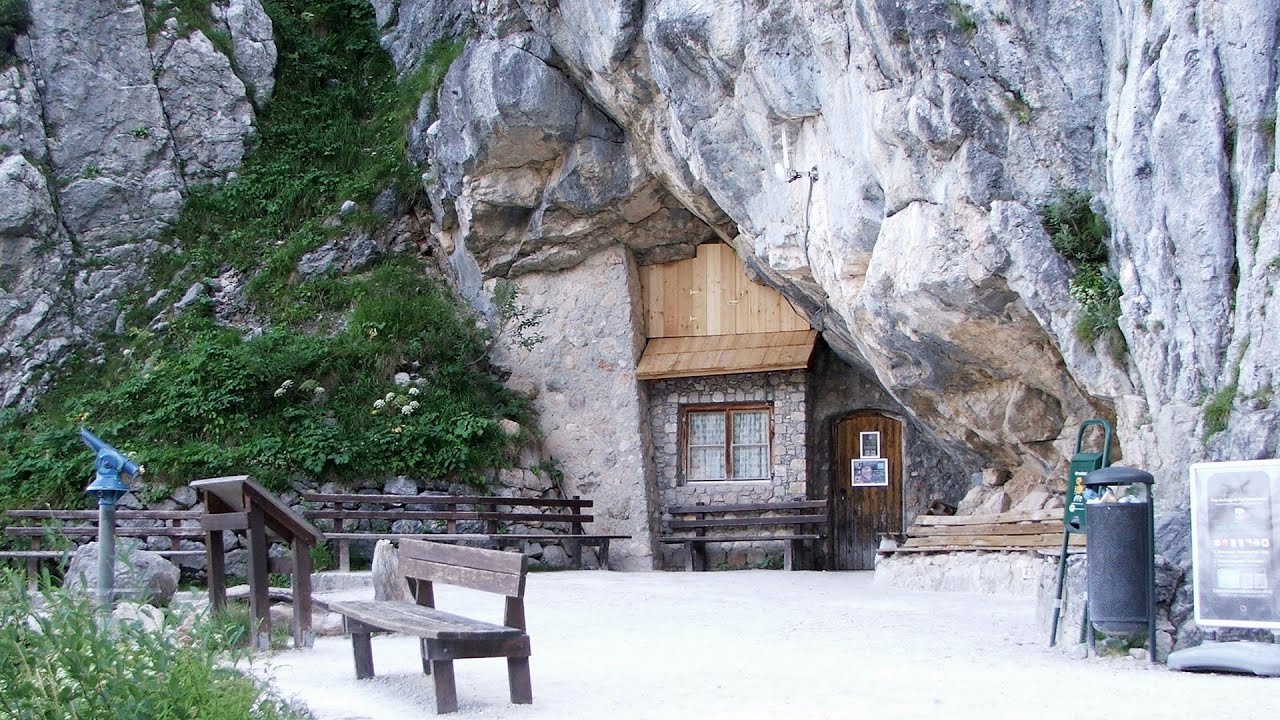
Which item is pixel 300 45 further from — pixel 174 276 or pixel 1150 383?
pixel 1150 383

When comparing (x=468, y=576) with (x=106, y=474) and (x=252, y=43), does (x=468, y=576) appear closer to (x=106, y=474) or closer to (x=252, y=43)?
(x=106, y=474)

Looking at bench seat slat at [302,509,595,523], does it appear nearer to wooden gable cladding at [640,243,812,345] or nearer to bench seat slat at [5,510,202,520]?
bench seat slat at [5,510,202,520]

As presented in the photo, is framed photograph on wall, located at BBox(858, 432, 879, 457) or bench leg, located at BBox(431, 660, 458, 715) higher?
framed photograph on wall, located at BBox(858, 432, 879, 457)

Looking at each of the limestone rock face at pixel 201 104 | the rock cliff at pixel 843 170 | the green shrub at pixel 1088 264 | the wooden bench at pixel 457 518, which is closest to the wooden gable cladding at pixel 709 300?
the rock cliff at pixel 843 170

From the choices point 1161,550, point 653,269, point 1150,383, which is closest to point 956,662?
point 1161,550

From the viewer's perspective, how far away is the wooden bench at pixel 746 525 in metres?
14.7

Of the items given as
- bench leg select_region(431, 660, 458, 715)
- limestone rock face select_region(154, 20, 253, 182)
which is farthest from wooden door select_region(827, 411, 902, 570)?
bench leg select_region(431, 660, 458, 715)

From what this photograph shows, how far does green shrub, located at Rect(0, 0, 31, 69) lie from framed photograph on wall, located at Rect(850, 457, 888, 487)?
1287 cm

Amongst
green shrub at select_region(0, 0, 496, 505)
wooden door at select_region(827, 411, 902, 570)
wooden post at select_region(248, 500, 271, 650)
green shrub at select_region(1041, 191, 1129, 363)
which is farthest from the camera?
wooden door at select_region(827, 411, 902, 570)

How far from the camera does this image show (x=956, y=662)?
6.35 m

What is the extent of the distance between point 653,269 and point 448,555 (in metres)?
11.0

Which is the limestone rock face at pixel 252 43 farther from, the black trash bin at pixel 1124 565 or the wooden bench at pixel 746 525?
the black trash bin at pixel 1124 565

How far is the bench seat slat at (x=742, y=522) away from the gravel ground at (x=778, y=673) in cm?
498

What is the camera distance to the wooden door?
15.5 metres
